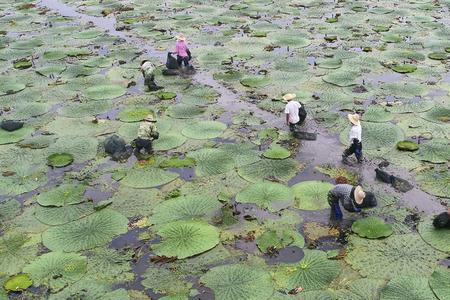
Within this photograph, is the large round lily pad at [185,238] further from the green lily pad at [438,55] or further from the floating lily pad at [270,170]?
the green lily pad at [438,55]

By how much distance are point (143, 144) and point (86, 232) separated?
12.3 ft

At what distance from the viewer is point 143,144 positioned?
45.1 feet

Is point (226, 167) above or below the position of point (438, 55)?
below

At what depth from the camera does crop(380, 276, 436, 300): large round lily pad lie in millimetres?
8578

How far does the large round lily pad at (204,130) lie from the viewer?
583 inches

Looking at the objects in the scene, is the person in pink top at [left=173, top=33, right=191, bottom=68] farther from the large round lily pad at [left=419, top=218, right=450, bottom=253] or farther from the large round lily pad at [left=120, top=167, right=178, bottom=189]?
the large round lily pad at [left=419, top=218, right=450, bottom=253]

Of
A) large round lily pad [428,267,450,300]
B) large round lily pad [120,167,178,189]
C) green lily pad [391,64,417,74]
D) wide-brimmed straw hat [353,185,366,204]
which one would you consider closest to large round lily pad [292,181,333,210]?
wide-brimmed straw hat [353,185,366,204]

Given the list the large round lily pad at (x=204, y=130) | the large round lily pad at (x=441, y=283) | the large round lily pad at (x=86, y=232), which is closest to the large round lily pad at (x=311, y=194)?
the large round lily pad at (x=441, y=283)

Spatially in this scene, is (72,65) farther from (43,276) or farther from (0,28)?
(43,276)

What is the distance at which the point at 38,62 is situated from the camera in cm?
2200

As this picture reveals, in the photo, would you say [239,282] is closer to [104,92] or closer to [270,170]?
[270,170]

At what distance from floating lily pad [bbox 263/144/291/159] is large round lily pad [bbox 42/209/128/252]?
451 cm

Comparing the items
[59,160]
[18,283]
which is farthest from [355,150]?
[18,283]

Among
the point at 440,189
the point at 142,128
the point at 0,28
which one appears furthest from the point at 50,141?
the point at 0,28
